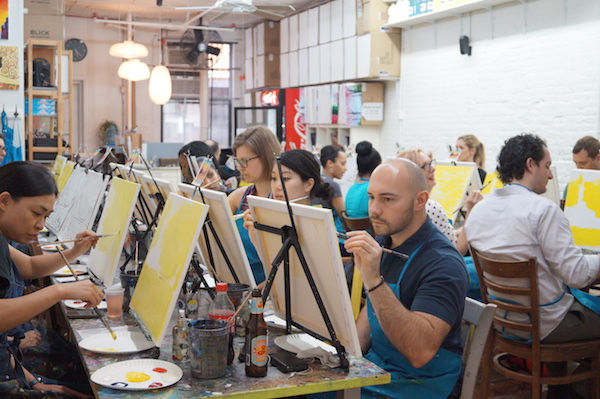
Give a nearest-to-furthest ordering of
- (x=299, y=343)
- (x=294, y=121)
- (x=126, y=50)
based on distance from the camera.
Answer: (x=299, y=343) → (x=126, y=50) → (x=294, y=121)

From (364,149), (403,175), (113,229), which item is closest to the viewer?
(403,175)

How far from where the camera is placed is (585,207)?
4.39 metres

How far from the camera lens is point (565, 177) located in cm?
706

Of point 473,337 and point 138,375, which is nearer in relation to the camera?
point 138,375

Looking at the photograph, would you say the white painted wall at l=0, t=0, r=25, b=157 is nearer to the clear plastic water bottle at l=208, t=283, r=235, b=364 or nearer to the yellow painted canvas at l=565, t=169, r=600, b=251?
the yellow painted canvas at l=565, t=169, r=600, b=251

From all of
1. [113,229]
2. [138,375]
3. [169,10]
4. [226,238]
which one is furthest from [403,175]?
Result: [169,10]

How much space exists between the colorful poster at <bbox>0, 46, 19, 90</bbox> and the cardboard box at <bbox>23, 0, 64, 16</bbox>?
2559mm

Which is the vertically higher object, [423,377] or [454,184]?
[454,184]

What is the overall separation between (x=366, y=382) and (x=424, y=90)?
27.2 ft

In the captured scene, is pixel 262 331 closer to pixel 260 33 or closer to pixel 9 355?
pixel 9 355

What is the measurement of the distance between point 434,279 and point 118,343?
1.03 meters

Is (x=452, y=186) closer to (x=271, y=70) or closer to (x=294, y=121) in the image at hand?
(x=294, y=121)

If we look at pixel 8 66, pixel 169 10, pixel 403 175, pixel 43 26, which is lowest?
pixel 403 175

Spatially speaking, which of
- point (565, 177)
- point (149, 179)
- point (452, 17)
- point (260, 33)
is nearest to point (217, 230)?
point (149, 179)
